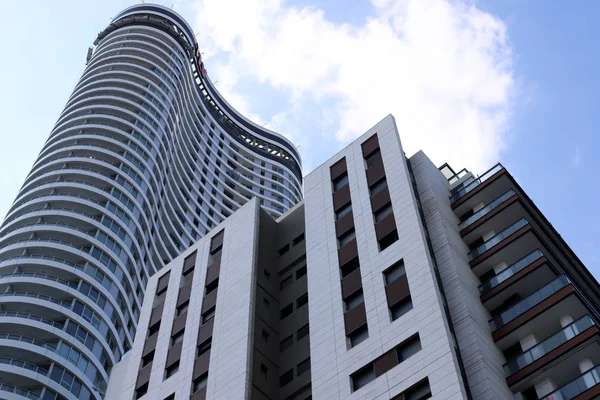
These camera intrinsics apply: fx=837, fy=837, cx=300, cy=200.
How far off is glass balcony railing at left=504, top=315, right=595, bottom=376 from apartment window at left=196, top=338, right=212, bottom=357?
20.4 metres

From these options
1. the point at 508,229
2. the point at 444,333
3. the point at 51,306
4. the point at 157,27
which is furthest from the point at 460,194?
the point at 157,27

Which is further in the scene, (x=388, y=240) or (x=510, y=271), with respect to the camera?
(x=388, y=240)

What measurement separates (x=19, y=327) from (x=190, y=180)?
5064cm

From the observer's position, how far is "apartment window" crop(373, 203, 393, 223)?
52.4 metres

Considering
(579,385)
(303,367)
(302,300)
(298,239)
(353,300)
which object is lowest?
(579,385)

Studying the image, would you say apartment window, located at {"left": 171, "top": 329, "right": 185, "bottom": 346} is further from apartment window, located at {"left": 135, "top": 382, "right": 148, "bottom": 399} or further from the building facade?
apartment window, located at {"left": 135, "top": 382, "right": 148, "bottom": 399}

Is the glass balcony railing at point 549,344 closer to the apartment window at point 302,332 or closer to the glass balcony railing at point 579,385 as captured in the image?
the glass balcony railing at point 579,385

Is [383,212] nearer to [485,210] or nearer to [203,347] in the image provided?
[485,210]

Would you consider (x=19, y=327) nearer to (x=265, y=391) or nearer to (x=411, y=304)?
(x=265, y=391)

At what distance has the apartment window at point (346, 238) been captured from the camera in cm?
5322

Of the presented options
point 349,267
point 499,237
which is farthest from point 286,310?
point 499,237

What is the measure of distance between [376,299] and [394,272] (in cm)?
213

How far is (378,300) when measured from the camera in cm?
4662

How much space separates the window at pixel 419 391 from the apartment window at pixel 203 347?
17.4 metres
